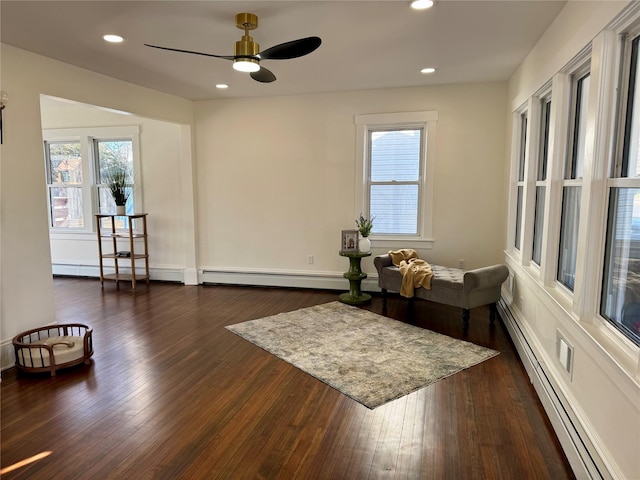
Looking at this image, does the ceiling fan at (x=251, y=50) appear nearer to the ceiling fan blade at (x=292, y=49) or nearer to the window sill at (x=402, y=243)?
the ceiling fan blade at (x=292, y=49)

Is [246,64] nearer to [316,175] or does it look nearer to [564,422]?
[316,175]

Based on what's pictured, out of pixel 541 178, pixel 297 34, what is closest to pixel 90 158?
pixel 297 34

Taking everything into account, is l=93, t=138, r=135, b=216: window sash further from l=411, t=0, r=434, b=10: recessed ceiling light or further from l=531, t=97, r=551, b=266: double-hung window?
l=531, t=97, r=551, b=266: double-hung window

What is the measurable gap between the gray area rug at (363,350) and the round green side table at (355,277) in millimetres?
365

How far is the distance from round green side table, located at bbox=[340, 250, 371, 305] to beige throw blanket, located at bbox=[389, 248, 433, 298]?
0.40 metres

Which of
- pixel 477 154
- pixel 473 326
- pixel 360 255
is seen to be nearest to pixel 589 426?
pixel 473 326

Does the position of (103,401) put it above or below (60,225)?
below

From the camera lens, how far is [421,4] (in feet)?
8.50

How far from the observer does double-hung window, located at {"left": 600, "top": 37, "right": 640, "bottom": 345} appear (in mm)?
1830

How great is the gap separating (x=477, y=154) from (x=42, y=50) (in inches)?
177

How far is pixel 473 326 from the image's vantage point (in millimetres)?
4164

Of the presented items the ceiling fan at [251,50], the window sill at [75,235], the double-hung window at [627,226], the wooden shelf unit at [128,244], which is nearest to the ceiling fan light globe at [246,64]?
the ceiling fan at [251,50]

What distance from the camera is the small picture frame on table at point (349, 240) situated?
499cm

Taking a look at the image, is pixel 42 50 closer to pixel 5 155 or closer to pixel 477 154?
pixel 5 155
